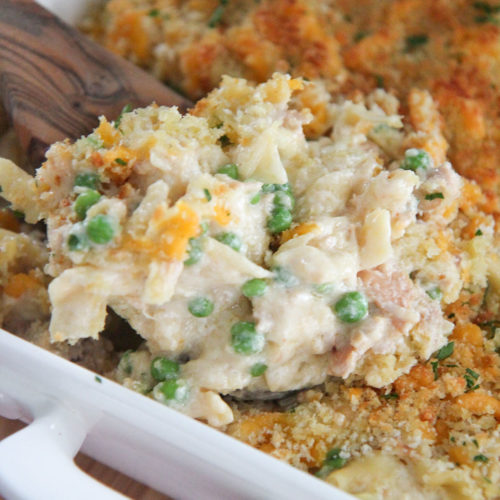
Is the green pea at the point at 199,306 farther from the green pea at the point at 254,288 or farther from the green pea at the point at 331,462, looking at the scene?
the green pea at the point at 331,462

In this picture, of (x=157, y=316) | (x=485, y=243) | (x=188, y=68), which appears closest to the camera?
(x=157, y=316)

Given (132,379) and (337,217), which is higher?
(337,217)

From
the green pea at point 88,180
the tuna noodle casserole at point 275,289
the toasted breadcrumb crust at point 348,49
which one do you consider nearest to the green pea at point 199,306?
the tuna noodle casserole at point 275,289

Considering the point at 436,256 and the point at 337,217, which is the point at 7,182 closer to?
the point at 337,217

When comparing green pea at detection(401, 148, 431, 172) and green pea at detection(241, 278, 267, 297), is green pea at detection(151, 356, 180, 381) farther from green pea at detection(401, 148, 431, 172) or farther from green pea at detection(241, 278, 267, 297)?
green pea at detection(401, 148, 431, 172)

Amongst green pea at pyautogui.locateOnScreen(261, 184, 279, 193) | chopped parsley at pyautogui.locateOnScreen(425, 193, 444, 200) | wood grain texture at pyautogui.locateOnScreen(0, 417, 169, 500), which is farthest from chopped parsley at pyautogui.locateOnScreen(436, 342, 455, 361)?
wood grain texture at pyautogui.locateOnScreen(0, 417, 169, 500)

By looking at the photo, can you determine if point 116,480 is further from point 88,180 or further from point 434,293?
point 434,293

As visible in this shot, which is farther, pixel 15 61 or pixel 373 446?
pixel 15 61

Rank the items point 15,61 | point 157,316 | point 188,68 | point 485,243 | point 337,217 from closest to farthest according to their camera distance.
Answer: point 157,316 < point 337,217 < point 485,243 < point 15,61 < point 188,68

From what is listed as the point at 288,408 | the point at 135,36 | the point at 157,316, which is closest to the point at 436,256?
the point at 288,408
